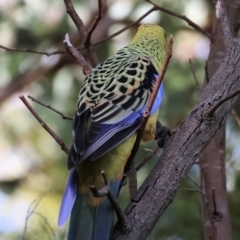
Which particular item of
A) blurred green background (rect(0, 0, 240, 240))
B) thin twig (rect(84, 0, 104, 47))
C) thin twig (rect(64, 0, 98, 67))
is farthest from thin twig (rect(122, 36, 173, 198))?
blurred green background (rect(0, 0, 240, 240))

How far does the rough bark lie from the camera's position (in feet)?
5.72

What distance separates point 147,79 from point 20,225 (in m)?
2.00

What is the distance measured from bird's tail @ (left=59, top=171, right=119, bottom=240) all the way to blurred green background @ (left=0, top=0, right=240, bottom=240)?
1.59 m

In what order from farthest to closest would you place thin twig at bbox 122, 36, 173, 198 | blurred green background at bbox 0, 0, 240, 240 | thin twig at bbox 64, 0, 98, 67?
blurred green background at bbox 0, 0, 240, 240, thin twig at bbox 64, 0, 98, 67, thin twig at bbox 122, 36, 173, 198

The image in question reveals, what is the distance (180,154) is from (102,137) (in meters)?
0.25

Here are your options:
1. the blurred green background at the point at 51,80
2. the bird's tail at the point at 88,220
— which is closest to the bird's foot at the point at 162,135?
the bird's tail at the point at 88,220

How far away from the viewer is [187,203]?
304cm

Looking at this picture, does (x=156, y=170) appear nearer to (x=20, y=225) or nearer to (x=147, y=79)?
(x=147, y=79)

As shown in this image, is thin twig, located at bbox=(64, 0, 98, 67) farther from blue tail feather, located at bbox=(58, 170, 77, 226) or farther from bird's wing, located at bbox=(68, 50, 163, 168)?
blue tail feather, located at bbox=(58, 170, 77, 226)

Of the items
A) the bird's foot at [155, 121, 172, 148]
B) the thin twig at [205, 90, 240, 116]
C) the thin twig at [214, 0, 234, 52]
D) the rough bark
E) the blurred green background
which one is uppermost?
the thin twig at [214, 0, 234, 52]

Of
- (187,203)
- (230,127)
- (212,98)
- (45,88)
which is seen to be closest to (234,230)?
(187,203)

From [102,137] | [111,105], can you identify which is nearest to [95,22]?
[111,105]

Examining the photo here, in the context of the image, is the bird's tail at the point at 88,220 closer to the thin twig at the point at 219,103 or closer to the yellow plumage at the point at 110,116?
the yellow plumage at the point at 110,116

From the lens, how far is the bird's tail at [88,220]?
1.79 metres
